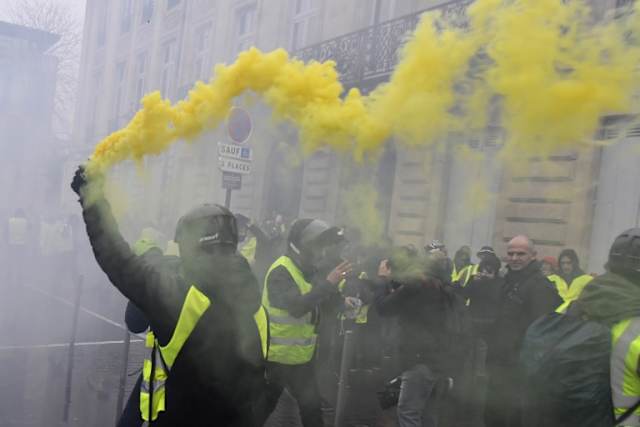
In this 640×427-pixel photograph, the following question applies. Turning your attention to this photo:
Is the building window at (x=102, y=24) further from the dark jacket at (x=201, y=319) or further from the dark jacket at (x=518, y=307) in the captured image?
the dark jacket at (x=201, y=319)

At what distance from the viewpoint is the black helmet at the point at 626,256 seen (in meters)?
2.28

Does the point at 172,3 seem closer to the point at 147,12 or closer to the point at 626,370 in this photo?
the point at 147,12

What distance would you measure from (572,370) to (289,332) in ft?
5.51

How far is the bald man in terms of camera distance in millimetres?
3977

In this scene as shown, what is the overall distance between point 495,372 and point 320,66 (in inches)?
90.1

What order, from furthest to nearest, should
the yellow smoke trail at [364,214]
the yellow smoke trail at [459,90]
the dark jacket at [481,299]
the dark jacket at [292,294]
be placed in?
1. the yellow smoke trail at [364,214]
2. the dark jacket at [481,299]
3. the dark jacket at [292,294]
4. the yellow smoke trail at [459,90]

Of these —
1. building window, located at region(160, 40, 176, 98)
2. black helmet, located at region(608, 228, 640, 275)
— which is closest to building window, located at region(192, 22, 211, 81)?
building window, located at region(160, 40, 176, 98)

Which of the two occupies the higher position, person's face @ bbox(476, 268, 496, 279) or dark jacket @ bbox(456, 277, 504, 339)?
person's face @ bbox(476, 268, 496, 279)

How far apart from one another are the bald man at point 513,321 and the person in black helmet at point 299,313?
126 cm

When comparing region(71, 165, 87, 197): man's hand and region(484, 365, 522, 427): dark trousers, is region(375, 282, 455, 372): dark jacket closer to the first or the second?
region(484, 365, 522, 427): dark trousers

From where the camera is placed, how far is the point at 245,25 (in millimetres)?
9617

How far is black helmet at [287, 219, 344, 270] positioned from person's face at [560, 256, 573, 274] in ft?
11.0

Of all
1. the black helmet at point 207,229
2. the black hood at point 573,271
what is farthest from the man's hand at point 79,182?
the black hood at point 573,271

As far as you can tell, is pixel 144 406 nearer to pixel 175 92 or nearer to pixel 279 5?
pixel 175 92
